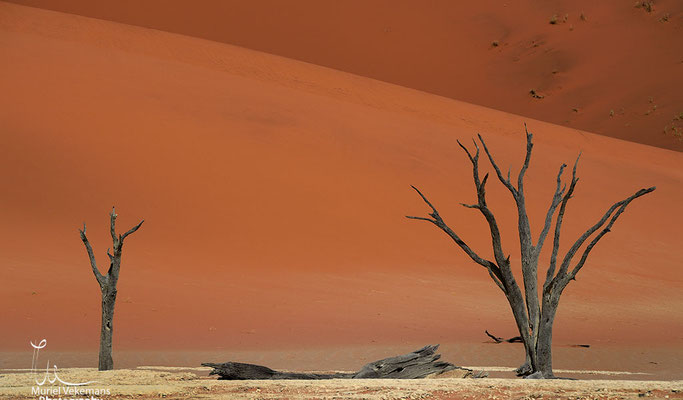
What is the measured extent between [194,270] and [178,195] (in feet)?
11.8

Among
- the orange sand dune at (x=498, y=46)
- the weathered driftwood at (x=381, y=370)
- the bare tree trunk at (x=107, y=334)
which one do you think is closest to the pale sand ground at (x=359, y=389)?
the weathered driftwood at (x=381, y=370)

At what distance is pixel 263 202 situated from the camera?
1970 cm

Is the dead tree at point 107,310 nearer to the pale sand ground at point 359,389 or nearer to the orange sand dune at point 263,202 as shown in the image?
the pale sand ground at point 359,389

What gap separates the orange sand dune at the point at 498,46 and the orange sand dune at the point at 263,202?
3.05 meters

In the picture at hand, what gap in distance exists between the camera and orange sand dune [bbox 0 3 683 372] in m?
13.5

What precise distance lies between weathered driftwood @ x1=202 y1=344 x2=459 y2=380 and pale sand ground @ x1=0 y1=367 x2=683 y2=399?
0.72ft

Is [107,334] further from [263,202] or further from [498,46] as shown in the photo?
[498,46]

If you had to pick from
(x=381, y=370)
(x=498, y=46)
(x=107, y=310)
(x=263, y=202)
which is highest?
(x=498, y=46)

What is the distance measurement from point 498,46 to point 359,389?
3172 centimetres

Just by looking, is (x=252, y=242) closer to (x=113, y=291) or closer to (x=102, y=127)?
(x=102, y=127)

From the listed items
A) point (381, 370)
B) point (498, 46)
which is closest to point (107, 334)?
point (381, 370)

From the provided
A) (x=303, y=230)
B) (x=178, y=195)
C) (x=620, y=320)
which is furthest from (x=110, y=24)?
(x=620, y=320)

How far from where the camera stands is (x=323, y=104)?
26375 millimetres

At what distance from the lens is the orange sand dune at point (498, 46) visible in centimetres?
3250
